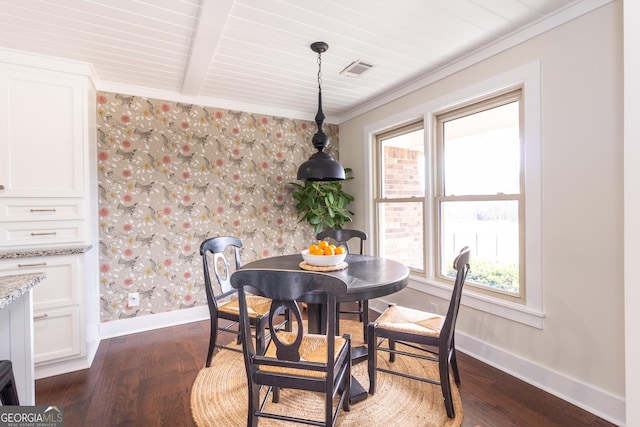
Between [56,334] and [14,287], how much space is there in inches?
55.7

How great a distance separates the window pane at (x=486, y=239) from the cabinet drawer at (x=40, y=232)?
317 centimetres

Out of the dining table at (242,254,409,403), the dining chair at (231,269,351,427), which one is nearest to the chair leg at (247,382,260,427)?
the dining chair at (231,269,351,427)

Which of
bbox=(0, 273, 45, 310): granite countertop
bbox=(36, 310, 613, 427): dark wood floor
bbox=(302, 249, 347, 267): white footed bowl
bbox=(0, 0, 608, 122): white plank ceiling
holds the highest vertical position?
bbox=(0, 0, 608, 122): white plank ceiling

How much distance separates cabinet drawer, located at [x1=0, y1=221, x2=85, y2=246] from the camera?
2.33 m

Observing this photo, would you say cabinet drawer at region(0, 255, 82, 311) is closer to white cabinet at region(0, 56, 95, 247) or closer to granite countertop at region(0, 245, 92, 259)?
granite countertop at region(0, 245, 92, 259)

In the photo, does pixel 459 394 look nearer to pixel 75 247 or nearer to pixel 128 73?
pixel 75 247

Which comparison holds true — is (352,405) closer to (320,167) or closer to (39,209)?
(320,167)

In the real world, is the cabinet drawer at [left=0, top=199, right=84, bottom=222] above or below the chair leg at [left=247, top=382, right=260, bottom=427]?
above

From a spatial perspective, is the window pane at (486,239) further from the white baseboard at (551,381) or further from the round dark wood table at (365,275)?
the round dark wood table at (365,275)

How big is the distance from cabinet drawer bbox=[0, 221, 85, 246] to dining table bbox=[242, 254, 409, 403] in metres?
1.49

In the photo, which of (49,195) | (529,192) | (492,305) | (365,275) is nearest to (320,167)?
(365,275)

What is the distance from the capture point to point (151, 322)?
3.25 m

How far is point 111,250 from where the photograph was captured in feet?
10.1

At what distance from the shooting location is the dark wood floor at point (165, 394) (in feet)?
6.06
